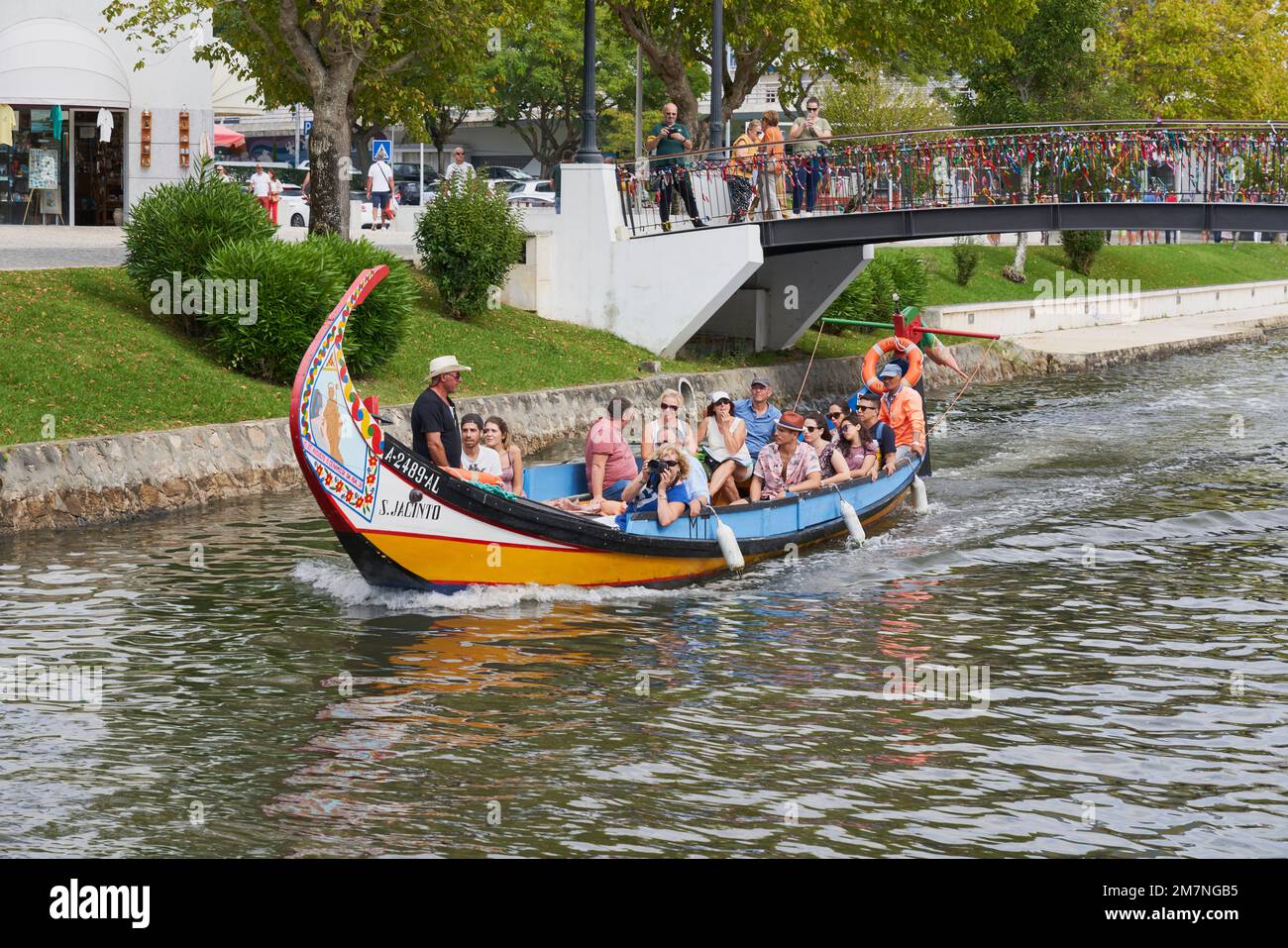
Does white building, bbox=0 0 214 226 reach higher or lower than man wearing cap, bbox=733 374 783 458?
higher

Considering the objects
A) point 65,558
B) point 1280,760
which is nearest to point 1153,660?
point 1280,760

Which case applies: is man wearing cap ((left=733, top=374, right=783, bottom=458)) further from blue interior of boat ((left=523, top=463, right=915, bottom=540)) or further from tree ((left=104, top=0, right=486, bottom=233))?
Answer: tree ((left=104, top=0, right=486, bottom=233))

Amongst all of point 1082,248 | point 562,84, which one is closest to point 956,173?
point 1082,248

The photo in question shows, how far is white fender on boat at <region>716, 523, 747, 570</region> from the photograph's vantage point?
1681 cm

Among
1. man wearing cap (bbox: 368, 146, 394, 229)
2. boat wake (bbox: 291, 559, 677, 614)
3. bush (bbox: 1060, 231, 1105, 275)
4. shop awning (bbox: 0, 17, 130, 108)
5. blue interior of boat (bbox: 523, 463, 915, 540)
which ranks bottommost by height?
boat wake (bbox: 291, 559, 677, 614)

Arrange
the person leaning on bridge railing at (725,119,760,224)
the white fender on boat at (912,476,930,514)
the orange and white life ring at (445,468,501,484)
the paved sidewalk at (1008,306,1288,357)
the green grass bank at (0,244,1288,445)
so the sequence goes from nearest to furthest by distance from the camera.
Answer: the orange and white life ring at (445,468,501,484), the green grass bank at (0,244,1288,445), the white fender on boat at (912,476,930,514), the person leaning on bridge railing at (725,119,760,224), the paved sidewalk at (1008,306,1288,357)

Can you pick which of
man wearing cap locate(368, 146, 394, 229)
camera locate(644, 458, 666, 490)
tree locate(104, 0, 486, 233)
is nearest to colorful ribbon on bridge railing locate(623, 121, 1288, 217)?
tree locate(104, 0, 486, 233)

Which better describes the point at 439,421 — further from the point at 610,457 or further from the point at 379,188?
the point at 379,188

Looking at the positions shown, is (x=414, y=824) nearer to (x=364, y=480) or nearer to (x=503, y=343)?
(x=364, y=480)

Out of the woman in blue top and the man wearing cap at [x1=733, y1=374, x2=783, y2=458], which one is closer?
the woman in blue top

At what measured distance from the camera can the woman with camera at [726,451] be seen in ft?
59.2

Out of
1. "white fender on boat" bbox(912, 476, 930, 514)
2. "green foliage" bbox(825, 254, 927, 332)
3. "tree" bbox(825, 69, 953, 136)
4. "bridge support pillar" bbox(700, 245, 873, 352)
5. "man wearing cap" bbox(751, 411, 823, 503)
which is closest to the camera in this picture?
"man wearing cap" bbox(751, 411, 823, 503)

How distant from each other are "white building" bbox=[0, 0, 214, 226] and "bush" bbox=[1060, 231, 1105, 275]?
80.2 ft

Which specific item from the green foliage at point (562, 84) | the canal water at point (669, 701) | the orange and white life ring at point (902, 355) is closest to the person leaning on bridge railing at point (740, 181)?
the orange and white life ring at point (902, 355)
